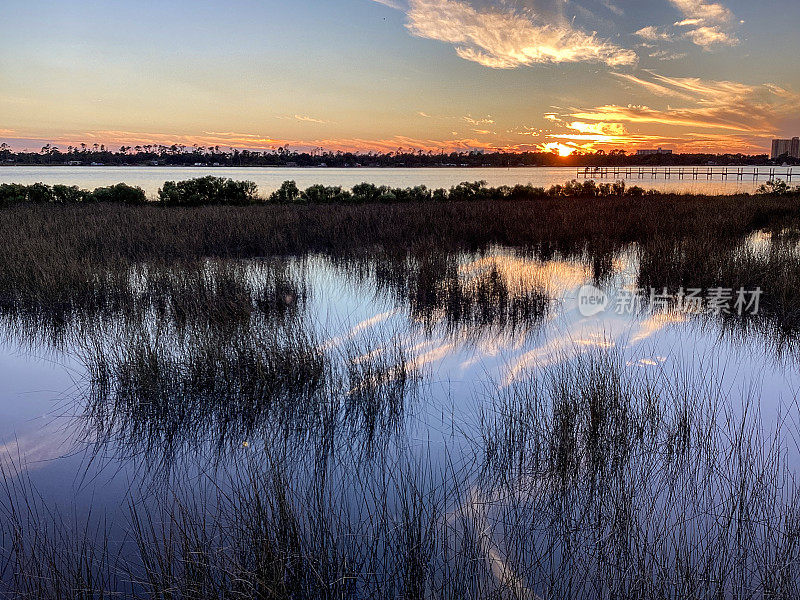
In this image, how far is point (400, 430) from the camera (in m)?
5.14

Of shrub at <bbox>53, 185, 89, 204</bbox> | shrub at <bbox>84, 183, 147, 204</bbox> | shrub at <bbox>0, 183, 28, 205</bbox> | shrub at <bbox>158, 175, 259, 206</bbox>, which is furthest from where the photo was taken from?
shrub at <bbox>84, 183, 147, 204</bbox>

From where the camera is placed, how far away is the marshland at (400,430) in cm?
308

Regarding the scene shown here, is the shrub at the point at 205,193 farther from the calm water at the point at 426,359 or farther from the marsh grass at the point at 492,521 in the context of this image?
the marsh grass at the point at 492,521

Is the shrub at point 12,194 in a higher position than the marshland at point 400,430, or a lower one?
higher

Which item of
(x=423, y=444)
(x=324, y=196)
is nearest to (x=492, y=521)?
(x=423, y=444)

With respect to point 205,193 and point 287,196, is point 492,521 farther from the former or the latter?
point 287,196

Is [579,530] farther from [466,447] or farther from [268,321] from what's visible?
[268,321]

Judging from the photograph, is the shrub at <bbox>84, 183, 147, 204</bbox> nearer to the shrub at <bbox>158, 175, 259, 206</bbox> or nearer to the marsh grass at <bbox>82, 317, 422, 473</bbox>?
the shrub at <bbox>158, 175, 259, 206</bbox>

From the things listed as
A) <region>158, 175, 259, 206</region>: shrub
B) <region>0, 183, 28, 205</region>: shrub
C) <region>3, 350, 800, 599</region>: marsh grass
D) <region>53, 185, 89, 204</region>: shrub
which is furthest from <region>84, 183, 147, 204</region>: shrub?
<region>3, 350, 800, 599</region>: marsh grass

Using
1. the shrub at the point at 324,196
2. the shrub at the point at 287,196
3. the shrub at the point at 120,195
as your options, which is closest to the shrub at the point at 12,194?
the shrub at the point at 120,195

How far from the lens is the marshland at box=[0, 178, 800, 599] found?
3080 mm

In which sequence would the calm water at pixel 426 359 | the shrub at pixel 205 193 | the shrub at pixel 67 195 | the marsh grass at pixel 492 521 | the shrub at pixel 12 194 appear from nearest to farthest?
the marsh grass at pixel 492 521 < the calm water at pixel 426 359 < the shrub at pixel 12 194 < the shrub at pixel 67 195 < the shrub at pixel 205 193

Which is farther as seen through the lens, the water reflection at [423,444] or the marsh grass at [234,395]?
the marsh grass at [234,395]

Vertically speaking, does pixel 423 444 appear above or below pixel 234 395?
below
